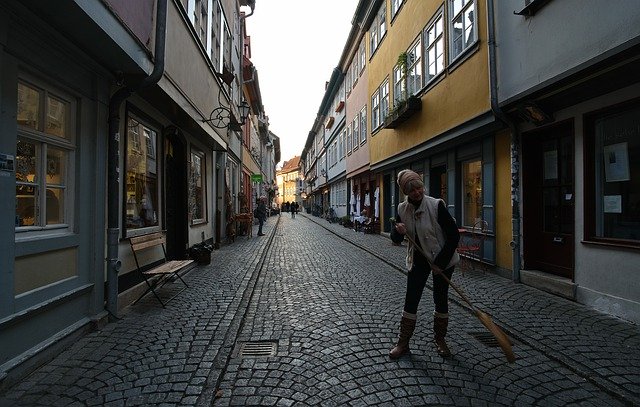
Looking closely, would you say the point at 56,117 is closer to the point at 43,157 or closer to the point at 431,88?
the point at 43,157

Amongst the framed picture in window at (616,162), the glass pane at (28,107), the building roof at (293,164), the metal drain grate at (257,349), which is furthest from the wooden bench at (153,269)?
the building roof at (293,164)

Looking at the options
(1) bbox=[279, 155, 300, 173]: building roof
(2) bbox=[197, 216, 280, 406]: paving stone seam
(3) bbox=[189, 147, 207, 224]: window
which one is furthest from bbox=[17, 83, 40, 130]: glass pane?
(1) bbox=[279, 155, 300, 173]: building roof

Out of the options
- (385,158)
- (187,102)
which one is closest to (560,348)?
(187,102)

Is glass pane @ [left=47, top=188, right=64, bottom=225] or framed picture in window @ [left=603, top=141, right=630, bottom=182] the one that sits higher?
framed picture in window @ [left=603, top=141, right=630, bottom=182]

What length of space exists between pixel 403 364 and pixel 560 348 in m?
1.63

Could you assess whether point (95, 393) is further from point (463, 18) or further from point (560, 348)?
point (463, 18)

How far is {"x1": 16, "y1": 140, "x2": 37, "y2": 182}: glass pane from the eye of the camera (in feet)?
12.7

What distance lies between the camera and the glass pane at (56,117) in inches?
171

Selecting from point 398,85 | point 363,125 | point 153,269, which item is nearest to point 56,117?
point 153,269

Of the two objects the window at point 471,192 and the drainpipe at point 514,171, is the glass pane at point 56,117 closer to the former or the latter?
the drainpipe at point 514,171

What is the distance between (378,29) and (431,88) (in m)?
7.44

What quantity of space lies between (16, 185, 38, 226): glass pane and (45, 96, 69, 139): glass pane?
0.64 meters

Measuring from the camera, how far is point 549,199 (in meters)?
7.31

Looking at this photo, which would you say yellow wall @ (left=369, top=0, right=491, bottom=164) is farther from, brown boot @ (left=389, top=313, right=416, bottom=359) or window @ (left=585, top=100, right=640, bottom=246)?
brown boot @ (left=389, top=313, right=416, bottom=359)
